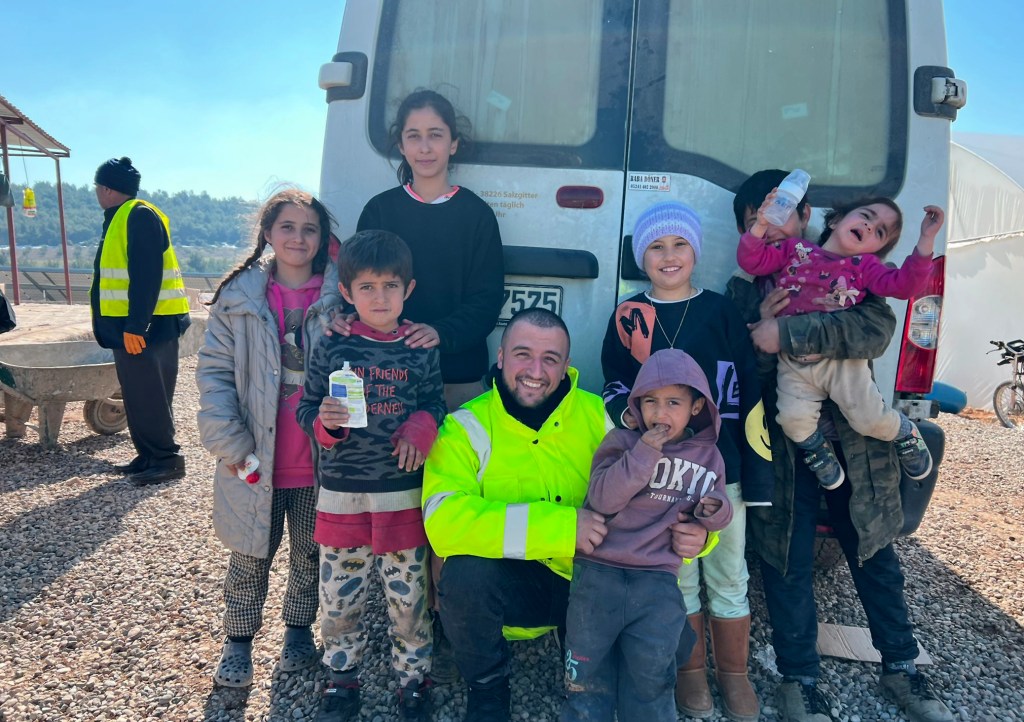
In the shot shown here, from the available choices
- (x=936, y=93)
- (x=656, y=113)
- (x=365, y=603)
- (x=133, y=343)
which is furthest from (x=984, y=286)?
(x=365, y=603)

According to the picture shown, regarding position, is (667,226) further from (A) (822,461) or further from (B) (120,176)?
(B) (120,176)

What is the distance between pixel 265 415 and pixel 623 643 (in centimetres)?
152

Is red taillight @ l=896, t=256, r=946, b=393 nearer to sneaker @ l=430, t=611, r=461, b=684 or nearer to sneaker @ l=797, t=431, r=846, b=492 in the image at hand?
sneaker @ l=797, t=431, r=846, b=492

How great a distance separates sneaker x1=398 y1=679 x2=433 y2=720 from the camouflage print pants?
0.03 meters

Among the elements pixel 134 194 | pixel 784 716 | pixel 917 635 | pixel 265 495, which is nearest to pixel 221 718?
pixel 265 495

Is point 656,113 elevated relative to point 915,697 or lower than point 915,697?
elevated

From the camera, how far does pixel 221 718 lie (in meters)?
2.42

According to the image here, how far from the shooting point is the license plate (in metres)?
2.81

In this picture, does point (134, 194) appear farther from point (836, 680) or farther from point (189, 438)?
point (836, 680)

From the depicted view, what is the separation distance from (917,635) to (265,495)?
9.73 feet

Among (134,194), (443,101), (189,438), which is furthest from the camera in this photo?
(189,438)

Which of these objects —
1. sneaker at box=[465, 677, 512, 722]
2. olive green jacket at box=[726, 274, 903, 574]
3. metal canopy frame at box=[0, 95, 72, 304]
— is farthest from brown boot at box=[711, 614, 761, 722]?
metal canopy frame at box=[0, 95, 72, 304]

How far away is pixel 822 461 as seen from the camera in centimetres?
247

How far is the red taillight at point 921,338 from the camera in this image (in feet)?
8.70
